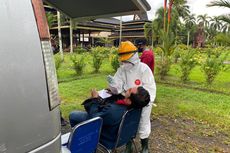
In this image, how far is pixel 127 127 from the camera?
2773 mm

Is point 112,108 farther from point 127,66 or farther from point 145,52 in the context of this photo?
point 145,52

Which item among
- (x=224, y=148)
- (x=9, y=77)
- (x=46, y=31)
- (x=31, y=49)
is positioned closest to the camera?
(x=9, y=77)

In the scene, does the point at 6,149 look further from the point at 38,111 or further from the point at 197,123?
the point at 197,123

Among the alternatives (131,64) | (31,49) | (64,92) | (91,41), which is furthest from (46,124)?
(91,41)

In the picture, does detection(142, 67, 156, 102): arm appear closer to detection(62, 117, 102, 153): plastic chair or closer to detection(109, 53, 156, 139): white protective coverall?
detection(109, 53, 156, 139): white protective coverall

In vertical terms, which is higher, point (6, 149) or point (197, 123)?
point (6, 149)

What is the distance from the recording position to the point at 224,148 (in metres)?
4.01

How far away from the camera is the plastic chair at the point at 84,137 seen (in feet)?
7.07

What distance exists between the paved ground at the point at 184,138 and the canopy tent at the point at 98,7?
6.52 ft

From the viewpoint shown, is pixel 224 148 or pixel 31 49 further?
pixel 224 148

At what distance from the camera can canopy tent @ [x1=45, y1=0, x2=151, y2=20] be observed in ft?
10.8

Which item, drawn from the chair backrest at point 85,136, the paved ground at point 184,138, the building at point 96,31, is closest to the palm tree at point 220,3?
the paved ground at point 184,138

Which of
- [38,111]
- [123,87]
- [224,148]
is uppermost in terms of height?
[38,111]

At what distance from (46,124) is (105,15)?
3185mm
